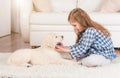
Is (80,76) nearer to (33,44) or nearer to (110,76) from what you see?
(110,76)

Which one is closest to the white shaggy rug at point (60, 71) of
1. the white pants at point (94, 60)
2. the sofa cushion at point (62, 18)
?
the white pants at point (94, 60)

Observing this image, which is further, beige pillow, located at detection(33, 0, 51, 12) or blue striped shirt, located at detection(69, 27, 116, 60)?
→ beige pillow, located at detection(33, 0, 51, 12)

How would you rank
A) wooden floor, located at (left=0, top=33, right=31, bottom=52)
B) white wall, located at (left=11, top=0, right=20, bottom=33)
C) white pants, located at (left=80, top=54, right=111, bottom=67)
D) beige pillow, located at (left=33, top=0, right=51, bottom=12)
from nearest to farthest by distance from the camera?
white pants, located at (left=80, top=54, right=111, bottom=67), wooden floor, located at (left=0, top=33, right=31, bottom=52), beige pillow, located at (left=33, top=0, right=51, bottom=12), white wall, located at (left=11, top=0, right=20, bottom=33)

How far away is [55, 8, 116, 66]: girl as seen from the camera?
2.33m

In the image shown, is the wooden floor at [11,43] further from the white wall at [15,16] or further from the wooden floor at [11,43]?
the white wall at [15,16]

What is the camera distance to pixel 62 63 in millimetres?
2363

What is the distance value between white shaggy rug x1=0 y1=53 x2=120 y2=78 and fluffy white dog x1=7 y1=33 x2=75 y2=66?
0.25ft

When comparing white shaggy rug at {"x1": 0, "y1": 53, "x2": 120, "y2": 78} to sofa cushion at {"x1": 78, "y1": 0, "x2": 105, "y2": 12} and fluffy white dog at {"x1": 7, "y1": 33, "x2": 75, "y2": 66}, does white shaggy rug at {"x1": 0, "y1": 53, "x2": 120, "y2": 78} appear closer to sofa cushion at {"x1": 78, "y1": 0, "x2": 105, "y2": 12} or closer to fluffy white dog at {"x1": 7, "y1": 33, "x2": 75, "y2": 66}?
fluffy white dog at {"x1": 7, "y1": 33, "x2": 75, "y2": 66}

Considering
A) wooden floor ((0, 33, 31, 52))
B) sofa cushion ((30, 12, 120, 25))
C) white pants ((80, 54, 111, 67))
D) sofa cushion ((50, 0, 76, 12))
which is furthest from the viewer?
sofa cushion ((50, 0, 76, 12))

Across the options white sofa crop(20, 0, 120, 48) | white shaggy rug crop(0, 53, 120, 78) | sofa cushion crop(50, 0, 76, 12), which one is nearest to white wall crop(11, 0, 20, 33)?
sofa cushion crop(50, 0, 76, 12)

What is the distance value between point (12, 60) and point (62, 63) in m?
0.40

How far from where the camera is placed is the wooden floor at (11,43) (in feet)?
12.1

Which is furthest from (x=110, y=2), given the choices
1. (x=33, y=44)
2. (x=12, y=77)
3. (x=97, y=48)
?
(x=12, y=77)

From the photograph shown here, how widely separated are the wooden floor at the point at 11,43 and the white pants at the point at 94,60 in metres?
1.47
